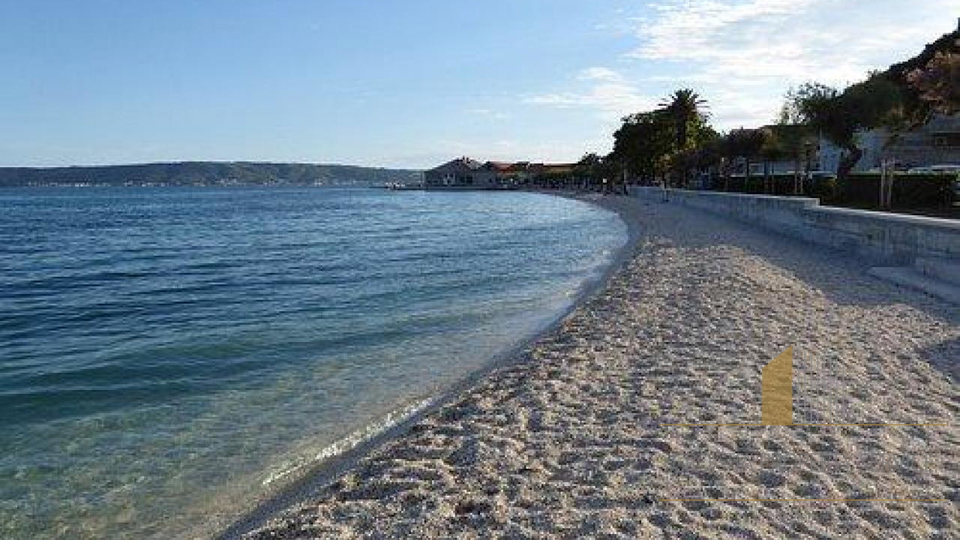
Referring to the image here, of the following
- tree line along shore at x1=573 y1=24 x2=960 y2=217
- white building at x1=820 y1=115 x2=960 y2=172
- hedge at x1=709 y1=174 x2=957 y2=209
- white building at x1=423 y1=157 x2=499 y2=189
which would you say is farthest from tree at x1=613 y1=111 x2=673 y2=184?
white building at x1=423 y1=157 x2=499 y2=189

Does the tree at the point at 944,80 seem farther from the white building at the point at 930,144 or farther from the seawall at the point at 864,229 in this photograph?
the white building at the point at 930,144

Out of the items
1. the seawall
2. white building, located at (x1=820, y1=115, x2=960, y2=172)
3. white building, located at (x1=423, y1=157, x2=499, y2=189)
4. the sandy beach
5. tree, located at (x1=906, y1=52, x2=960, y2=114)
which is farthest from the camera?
white building, located at (x1=423, y1=157, x2=499, y2=189)

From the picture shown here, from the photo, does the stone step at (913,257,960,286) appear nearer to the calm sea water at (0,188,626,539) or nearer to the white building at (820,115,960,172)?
the calm sea water at (0,188,626,539)

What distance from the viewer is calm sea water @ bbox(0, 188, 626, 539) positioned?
6.80m

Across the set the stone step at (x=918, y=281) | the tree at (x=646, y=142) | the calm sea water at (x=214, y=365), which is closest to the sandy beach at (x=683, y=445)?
the stone step at (x=918, y=281)

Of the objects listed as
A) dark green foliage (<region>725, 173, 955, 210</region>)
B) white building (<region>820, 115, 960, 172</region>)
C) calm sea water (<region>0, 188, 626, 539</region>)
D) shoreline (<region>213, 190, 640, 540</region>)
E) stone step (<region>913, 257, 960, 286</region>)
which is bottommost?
calm sea water (<region>0, 188, 626, 539</region>)

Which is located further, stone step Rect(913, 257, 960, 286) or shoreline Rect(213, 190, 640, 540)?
stone step Rect(913, 257, 960, 286)

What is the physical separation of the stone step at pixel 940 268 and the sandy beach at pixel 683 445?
6.86 ft

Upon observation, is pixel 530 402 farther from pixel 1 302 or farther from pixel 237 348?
pixel 1 302

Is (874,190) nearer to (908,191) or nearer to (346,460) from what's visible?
(908,191)

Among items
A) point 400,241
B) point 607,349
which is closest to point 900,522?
point 607,349

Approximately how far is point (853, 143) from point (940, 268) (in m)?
24.2

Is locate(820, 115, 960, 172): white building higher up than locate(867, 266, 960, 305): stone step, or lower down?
higher up

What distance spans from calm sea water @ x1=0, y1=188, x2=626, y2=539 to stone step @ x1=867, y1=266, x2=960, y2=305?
665 cm
